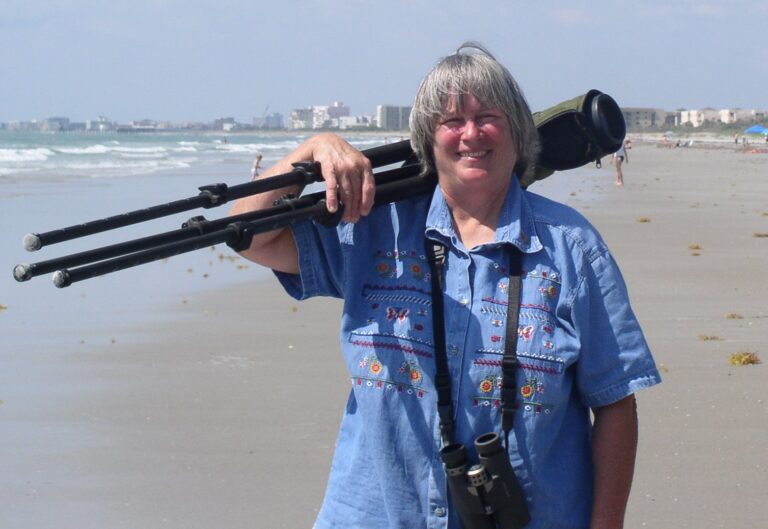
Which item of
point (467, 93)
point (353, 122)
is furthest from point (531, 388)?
point (353, 122)

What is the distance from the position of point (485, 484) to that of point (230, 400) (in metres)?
4.76

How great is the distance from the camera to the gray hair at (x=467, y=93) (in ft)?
8.43

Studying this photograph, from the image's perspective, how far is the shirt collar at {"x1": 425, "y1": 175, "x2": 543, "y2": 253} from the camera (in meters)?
2.59

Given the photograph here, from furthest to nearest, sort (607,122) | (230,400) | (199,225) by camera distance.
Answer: (230,400) → (607,122) → (199,225)

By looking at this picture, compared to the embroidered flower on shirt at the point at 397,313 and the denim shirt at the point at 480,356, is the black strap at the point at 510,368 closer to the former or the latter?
the denim shirt at the point at 480,356

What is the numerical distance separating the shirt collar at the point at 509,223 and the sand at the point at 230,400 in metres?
2.85

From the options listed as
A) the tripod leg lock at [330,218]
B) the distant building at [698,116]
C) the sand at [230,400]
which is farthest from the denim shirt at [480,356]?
the distant building at [698,116]

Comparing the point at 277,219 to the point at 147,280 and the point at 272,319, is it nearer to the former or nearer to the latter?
the point at 272,319

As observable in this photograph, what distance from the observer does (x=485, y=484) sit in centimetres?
250

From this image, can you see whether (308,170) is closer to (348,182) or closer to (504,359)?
(348,182)

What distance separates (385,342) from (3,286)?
32.1 ft

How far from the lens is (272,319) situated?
32.3 ft

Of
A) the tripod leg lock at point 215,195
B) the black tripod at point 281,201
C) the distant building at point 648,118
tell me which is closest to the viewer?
the black tripod at point 281,201

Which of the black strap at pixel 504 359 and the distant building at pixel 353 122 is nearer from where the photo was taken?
the black strap at pixel 504 359
